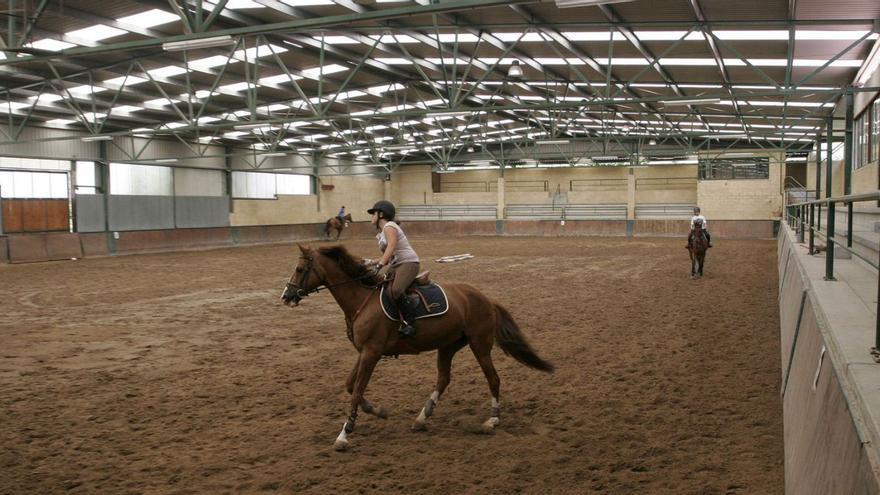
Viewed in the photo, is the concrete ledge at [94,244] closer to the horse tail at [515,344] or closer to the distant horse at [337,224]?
the distant horse at [337,224]

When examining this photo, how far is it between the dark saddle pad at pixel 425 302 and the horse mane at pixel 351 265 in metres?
0.18

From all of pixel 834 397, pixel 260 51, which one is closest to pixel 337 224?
pixel 260 51

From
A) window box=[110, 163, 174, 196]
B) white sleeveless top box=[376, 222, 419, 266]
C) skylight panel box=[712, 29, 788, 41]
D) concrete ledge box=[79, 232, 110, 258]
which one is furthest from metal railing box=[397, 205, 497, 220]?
white sleeveless top box=[376, 222, 419, 266]

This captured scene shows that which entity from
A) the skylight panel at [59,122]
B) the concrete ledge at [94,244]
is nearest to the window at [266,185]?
the concrete ledge at [94,244]

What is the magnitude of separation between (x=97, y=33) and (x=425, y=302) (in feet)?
40.5

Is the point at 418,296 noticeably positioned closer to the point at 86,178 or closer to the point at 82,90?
the point at 82,90

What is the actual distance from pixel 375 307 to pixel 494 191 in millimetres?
37820

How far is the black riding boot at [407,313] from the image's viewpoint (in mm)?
5348

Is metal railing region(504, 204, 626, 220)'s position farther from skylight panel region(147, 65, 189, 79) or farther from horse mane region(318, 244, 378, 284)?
horse mane region(318, 244, 378, 284)

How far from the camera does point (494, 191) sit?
4269cm

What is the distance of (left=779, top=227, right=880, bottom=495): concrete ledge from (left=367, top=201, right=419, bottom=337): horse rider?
3.02 m

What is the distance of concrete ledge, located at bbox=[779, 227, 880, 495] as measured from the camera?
2028mm

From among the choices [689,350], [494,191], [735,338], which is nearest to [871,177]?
[735,338]

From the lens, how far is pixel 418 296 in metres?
5.53
